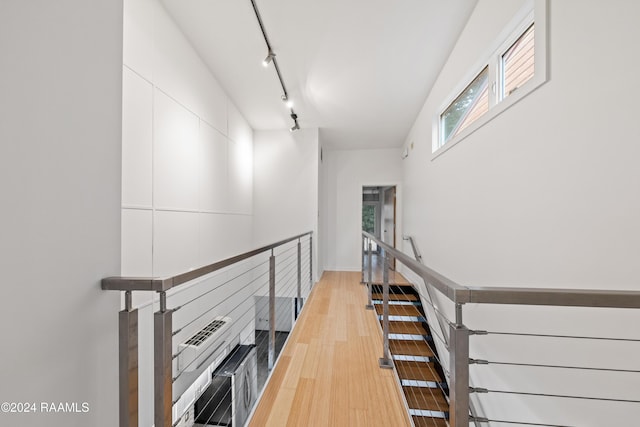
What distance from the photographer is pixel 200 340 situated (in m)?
2.64

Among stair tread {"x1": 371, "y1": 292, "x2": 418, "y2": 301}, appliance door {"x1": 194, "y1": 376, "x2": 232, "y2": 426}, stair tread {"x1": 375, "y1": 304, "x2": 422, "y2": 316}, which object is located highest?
stair tread {"x1": 371, "y1": 292, "x2": 418, "y2": 301}

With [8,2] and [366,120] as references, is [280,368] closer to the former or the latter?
[8,2]

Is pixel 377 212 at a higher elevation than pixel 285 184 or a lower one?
lower

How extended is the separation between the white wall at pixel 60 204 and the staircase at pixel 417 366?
8.16 ft

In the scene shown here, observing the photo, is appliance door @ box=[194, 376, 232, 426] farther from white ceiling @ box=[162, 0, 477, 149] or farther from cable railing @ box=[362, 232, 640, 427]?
white ceiling @ box=[162, 0, 477, 149]

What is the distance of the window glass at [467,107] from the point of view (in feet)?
7.17

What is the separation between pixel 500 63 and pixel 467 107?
66 centimetres

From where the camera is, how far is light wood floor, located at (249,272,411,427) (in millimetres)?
1468

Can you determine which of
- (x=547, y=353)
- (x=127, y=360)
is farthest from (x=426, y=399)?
(x=127, y=360)

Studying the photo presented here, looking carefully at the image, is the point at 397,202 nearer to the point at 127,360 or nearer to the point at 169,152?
the point at 169,152

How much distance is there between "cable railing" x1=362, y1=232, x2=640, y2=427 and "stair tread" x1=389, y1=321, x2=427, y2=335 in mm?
1458

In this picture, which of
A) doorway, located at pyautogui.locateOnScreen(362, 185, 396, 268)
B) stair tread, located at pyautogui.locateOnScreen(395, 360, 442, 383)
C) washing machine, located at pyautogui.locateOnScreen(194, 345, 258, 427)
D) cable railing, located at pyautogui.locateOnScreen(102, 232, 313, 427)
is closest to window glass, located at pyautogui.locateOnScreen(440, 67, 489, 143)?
cable railing, located at pyautogui.locateOnScreen(102, 232, 313, 427)

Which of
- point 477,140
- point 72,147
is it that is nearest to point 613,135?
point 477,140

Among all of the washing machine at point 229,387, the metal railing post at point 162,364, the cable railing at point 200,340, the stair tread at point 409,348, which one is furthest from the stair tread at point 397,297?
the metal railing post at point 162,364
